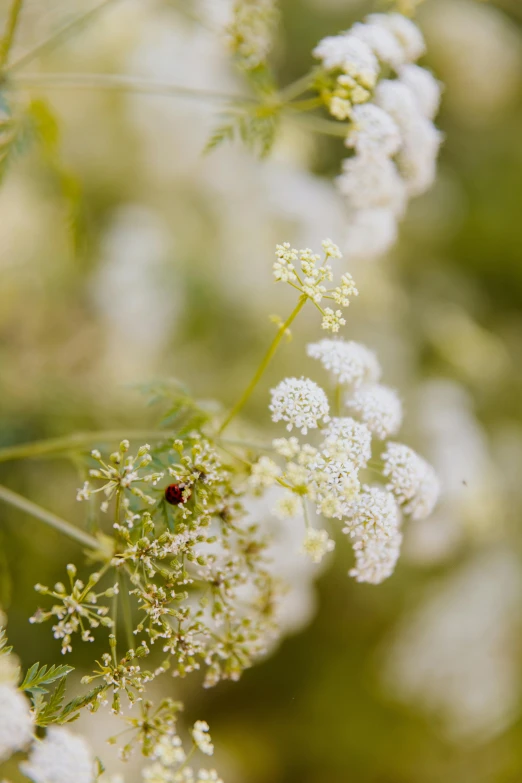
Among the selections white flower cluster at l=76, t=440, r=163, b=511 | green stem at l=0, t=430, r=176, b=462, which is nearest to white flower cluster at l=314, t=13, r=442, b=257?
green stem at l=0, t=430, r=176, b=462

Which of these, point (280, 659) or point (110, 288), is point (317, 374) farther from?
point (280, 659)

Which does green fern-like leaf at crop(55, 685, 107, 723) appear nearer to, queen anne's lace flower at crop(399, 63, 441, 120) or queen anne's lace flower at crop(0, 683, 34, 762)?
queen anne's lace flower at crop(0, 683, 34, 762)

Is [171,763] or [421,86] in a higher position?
[421,86]

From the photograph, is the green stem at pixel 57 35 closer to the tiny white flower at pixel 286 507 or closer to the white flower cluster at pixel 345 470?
the white flower cluster at pixel 345 470

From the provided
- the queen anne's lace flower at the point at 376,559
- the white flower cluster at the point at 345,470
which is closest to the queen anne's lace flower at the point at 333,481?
the white flower cluster at the point at 345,470

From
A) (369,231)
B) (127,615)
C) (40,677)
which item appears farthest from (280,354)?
(40,677)

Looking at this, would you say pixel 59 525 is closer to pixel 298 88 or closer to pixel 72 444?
pixel 72 444
